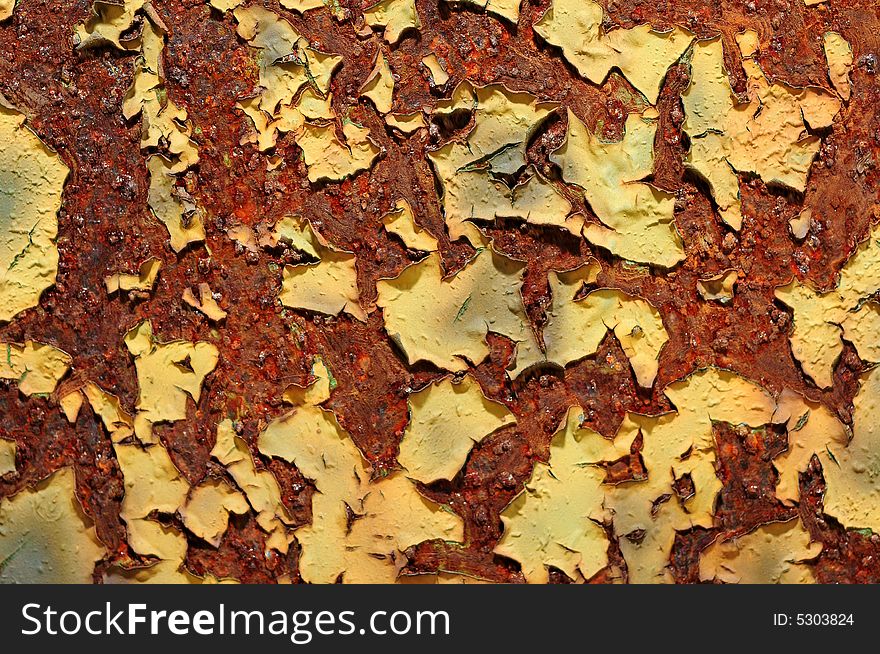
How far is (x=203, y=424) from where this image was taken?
0.77 meters

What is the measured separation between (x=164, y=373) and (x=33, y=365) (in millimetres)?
135

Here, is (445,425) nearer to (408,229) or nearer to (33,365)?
(408,229)

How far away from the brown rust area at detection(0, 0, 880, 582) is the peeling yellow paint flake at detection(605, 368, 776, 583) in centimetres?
1

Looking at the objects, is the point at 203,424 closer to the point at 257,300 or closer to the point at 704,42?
the point at 257,300

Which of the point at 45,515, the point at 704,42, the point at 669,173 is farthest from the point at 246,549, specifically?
the point at 704,42

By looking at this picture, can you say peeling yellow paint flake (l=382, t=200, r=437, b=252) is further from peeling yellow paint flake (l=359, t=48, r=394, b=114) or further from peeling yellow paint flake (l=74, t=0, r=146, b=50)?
peeling yellow paint flake (l=74, t=0, r=146, b=50)

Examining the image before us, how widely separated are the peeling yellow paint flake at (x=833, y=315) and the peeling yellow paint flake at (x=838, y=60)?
0.18m

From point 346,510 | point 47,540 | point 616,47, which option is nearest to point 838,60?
point 616,47

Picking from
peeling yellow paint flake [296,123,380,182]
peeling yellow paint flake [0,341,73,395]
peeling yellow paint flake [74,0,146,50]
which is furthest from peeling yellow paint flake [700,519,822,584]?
peeling yellow paint flake [74,0,146,50]

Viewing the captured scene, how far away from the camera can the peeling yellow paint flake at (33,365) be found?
0.77 m

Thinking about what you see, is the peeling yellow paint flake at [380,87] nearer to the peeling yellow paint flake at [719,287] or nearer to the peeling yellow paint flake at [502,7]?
the peeling yellow paint flake at [502,7]

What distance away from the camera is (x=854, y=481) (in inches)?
30.3

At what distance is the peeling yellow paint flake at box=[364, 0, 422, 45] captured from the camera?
2.67ft

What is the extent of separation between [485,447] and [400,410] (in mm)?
95
